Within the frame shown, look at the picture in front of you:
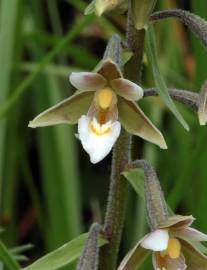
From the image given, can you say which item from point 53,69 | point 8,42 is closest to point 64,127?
point 53,69

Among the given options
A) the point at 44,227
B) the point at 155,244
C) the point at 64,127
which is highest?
the point at 64,127

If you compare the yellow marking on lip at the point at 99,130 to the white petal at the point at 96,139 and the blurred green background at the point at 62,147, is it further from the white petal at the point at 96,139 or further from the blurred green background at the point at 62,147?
the blurred green background at the point at 62,147

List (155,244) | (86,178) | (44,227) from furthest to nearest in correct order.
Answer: (86,178), (44,227), (155,244)

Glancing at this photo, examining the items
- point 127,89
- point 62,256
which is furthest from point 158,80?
point 62,256

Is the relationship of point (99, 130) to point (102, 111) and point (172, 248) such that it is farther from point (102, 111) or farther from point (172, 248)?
point (172, 248)

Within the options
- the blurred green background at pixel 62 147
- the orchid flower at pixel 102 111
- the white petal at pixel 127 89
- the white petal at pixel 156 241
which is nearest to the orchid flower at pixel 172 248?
the white petal at pixel 156 241

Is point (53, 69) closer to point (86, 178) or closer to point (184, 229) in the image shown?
point (86, 178)

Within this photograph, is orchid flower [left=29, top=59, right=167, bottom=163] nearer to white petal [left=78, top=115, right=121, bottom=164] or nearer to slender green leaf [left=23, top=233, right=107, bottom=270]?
white petal [left=78, top=115, right=121, bottom=164]
